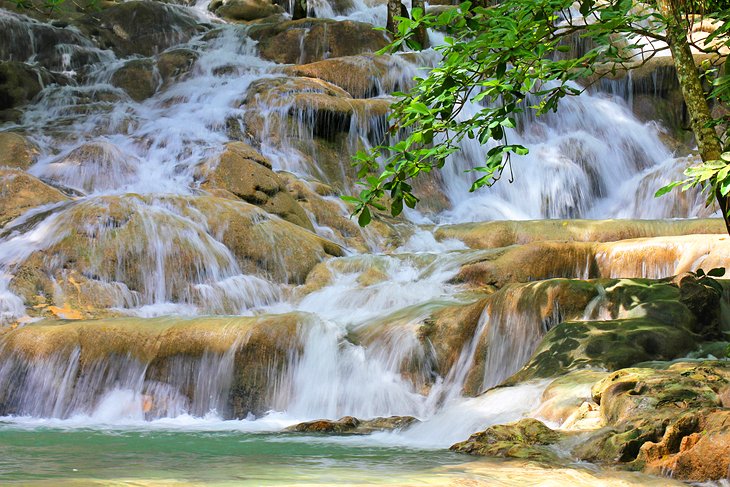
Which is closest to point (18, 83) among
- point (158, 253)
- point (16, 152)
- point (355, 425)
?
point (16, 152)

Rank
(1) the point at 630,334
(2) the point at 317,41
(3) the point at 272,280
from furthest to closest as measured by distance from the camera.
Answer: (2) the point at 317,41 < (3) the point at 272,280 < (1) the point at 630,334

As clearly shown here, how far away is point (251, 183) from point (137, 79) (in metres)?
8.16

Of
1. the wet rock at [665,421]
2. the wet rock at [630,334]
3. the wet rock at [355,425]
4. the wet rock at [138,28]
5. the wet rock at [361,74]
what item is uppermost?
the wet rock at [138,28]

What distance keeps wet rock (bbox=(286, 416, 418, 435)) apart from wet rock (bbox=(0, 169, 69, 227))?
6.19 meters

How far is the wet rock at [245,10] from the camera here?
1037 inches

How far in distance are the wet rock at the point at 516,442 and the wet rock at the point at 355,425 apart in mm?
1302

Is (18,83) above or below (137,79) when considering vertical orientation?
below

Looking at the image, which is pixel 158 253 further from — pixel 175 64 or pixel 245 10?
pixel 245 10

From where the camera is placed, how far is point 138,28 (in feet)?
74.8

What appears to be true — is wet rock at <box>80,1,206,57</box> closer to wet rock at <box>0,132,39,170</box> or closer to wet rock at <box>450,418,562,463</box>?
wet rock at <box>0,132,39,170</box>

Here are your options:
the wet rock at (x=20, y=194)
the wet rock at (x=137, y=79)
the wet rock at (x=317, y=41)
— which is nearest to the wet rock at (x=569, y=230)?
the wet rock at (x=20, y=194)

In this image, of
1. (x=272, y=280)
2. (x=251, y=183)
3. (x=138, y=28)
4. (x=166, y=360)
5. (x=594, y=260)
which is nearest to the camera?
(x=166, y=360)

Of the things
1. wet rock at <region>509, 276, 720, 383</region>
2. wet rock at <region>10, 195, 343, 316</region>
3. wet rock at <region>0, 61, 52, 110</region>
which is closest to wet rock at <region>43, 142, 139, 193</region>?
wet rock at <region>10, 195, 343, 316</region>

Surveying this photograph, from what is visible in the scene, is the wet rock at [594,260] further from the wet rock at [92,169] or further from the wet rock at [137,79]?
the wet rock at [137,79]
